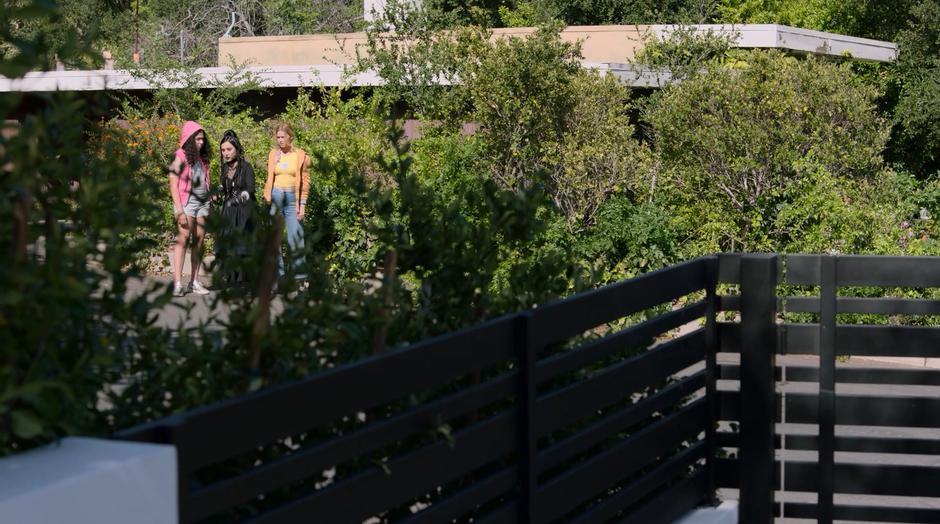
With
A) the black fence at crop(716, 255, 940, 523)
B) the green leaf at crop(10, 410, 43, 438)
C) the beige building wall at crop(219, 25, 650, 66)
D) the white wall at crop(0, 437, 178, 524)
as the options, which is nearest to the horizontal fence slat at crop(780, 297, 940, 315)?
the black fence at crop(716, 255, 940, 523)

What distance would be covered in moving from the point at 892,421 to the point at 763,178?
827 centimetres

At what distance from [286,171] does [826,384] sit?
8.47 m

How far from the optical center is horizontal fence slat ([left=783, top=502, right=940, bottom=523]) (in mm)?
5582

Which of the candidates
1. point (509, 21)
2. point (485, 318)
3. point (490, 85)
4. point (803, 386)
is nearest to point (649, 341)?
point (485, 318)

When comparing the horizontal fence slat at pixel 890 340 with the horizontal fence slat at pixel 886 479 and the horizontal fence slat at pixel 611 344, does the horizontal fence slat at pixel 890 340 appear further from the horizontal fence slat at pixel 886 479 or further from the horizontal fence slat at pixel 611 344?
the horizontal fence slat at pixel 611 344

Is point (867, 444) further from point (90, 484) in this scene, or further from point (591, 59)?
point (591, 59)

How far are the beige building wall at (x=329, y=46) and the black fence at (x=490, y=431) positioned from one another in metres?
23.8

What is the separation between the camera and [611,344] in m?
4.16

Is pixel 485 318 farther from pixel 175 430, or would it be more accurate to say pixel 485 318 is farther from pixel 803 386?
pixel 803 386

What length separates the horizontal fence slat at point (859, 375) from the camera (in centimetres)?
536

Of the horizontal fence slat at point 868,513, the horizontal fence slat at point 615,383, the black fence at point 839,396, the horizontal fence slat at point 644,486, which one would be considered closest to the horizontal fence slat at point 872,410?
the black fence at point 839,396

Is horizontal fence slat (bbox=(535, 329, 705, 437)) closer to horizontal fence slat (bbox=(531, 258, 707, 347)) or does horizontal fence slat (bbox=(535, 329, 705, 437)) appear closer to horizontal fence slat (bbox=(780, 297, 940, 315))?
horizontal fence slat (bbox=(531, 258, 707, 347))

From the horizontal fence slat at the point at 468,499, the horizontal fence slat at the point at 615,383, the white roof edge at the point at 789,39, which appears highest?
the white roof edge at the point at 789,39

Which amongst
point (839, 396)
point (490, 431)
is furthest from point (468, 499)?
point (839, 396)
